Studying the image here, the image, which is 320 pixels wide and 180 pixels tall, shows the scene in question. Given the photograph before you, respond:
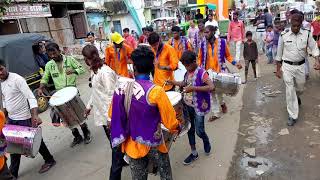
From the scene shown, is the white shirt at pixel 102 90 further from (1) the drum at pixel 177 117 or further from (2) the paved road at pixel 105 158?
(2) the paved road at pixel 105 158

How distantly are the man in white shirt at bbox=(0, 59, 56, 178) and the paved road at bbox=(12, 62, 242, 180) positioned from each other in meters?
0.66

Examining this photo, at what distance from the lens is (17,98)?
4.53 metres

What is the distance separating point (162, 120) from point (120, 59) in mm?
3489

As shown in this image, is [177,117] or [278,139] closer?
[177,117]

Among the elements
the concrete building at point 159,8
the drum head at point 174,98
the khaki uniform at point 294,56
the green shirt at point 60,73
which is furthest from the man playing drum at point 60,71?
the concrete building at point 159,8

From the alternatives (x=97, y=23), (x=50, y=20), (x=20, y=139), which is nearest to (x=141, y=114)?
(x=20, y=139)

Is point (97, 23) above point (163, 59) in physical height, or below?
below

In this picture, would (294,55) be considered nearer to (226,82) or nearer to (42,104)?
(226,82)

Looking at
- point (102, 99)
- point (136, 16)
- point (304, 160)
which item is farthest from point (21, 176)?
point (136, 16)

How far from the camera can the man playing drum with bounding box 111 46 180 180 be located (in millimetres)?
2680

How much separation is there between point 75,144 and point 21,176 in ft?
3.70

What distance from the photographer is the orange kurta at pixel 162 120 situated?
8.71 feet

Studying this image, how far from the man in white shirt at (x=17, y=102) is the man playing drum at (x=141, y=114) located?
6.76ft

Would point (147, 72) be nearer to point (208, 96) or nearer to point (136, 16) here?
point (208, 96)
